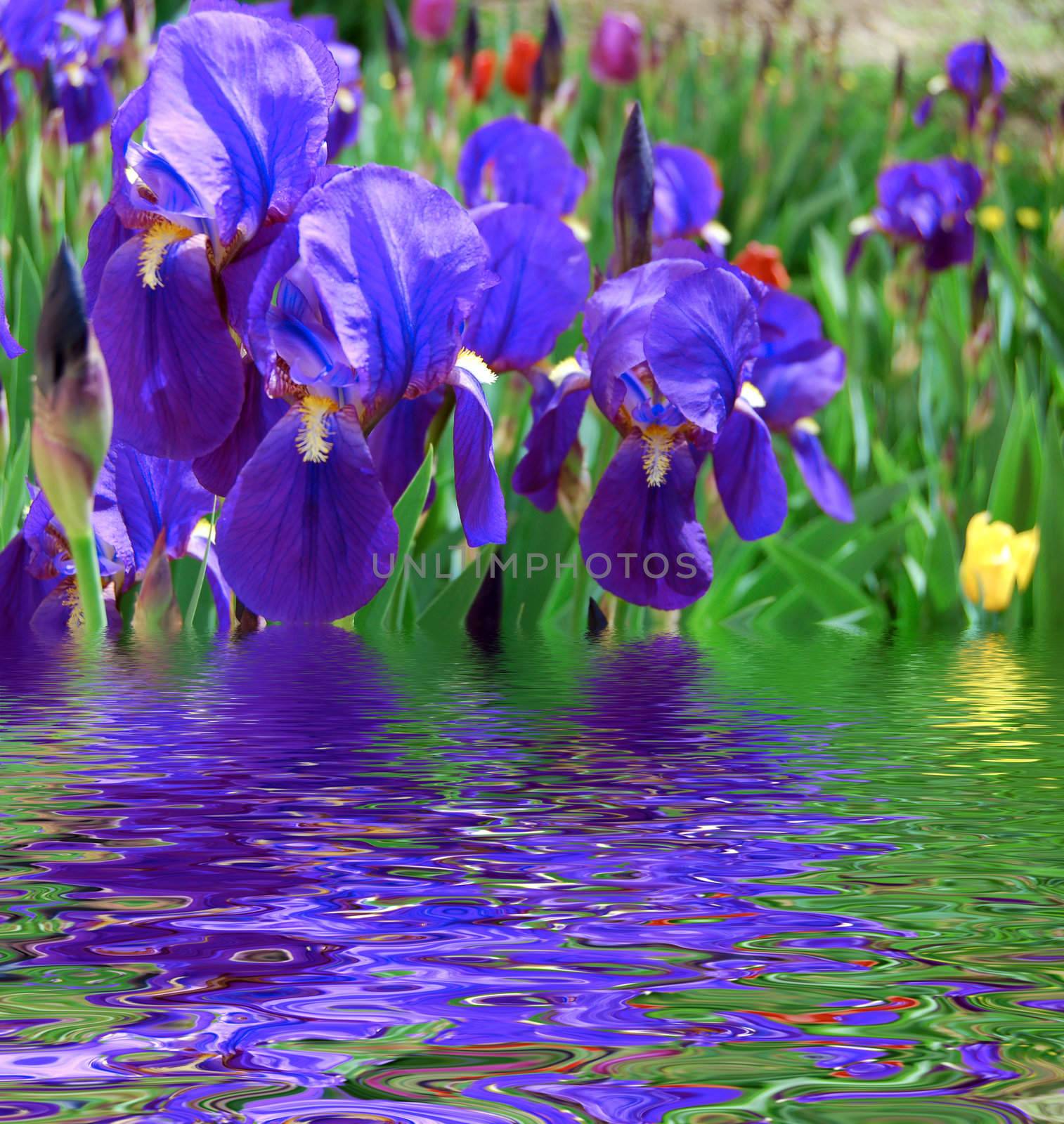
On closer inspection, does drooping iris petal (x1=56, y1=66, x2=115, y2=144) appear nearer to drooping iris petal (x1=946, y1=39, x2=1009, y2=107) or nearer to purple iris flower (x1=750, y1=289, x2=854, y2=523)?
purple iris flower (x1=750, y1=289, x2=854, y2=523)

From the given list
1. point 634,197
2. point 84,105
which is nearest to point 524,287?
point 634,197

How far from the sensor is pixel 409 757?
0.61 meters

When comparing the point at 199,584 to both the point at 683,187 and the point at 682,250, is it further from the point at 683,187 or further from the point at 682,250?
the point at 683,187

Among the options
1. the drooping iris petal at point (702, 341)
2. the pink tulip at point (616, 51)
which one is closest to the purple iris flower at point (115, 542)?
the drooping iris petal at point (702, 341)

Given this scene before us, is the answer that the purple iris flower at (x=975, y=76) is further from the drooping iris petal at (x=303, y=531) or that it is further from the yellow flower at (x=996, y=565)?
the drooping iris petal at (x=303, y=531)

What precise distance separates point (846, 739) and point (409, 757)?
233mm

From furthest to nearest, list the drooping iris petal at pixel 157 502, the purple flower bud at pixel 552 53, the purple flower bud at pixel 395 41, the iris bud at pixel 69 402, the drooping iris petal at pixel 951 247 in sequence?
1. the purple flower bud at pixel 395 41
2. the purple flower bud at pixel 552 53
3. the drooping iris petal at pixel 951 247
4. the drooping iris petal at pixel 157 502
5. the iris bud at pixel 69 402

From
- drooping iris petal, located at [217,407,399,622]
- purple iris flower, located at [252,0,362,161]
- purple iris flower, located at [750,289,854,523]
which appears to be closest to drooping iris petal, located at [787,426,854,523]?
purple iris flower, located at [750,289,854,523]

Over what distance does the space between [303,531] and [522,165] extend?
1113mm

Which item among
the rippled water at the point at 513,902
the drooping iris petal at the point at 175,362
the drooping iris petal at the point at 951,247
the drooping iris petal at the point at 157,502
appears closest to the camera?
the rippled water at the point at 513,902

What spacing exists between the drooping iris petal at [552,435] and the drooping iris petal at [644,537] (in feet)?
0.21

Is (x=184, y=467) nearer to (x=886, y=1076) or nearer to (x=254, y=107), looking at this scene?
(x=254, y=107)

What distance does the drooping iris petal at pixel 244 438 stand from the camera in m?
0.84

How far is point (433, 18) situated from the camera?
4.83 metres
